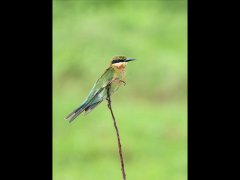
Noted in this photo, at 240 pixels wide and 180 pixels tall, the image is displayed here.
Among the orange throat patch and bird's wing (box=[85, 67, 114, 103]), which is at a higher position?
the orange throat patch

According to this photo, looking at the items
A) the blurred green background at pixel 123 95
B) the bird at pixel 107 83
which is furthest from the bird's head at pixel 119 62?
the blurred green background at pixel 123 95

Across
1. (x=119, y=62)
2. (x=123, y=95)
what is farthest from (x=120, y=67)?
(x=123, y=95)

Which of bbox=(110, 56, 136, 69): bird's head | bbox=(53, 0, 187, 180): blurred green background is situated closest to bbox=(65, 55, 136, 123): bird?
bbox=(110, 56, 136, 69): bird's head

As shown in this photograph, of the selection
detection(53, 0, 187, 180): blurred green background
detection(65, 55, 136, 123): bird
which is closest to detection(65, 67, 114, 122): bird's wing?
detection(65, 55, 136, 123): bird

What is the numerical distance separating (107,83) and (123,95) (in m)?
2.02

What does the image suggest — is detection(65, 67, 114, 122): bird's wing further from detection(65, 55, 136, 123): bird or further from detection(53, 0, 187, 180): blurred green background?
detection(53, 0, 187, 180): blurred green background

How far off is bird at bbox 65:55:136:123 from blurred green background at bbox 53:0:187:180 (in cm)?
177

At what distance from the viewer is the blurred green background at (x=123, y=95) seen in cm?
313

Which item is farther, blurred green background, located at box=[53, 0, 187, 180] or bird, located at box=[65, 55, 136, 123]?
blurred green background, located at box=[53, 0, 187, 180]

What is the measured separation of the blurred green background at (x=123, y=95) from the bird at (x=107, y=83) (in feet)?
5.82

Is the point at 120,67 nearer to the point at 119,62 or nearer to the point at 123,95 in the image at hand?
the point at 119,62

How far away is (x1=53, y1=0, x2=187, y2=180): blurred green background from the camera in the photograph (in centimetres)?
313

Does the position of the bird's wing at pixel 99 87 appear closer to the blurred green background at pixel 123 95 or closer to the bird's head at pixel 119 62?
the bird's head at pixel 119 62
